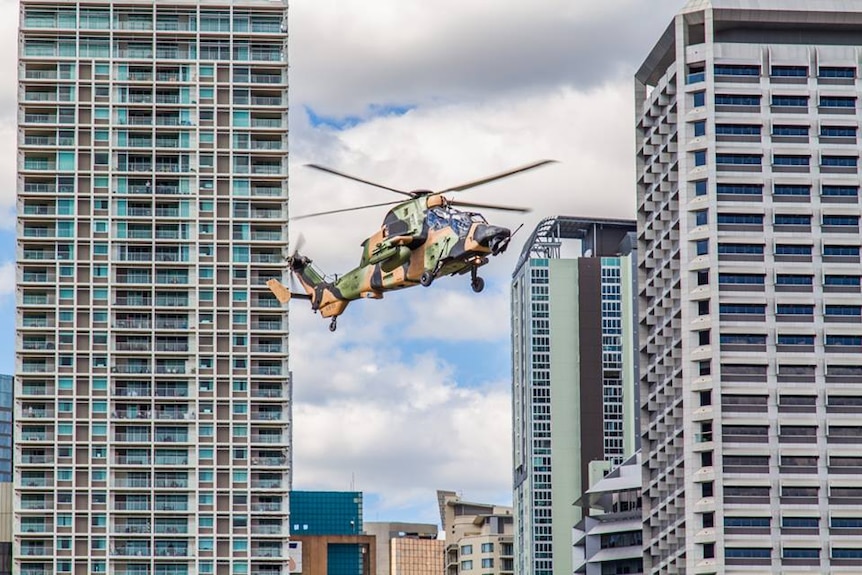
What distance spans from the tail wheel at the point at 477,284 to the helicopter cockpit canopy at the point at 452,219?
2.71 meters

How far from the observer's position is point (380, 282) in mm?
132500

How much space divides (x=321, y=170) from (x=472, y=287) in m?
14.7

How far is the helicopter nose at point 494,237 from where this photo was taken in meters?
119

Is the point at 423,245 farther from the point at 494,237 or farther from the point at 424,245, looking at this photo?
the point at 494,237

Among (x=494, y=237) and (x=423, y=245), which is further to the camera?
(x=423, y=245)

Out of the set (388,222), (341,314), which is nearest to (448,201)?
(388,222)

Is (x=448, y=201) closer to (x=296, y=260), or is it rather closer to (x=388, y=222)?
(x=388, y=222)

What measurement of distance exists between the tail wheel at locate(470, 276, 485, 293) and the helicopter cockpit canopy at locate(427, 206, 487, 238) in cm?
271

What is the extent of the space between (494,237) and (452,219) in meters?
5.38

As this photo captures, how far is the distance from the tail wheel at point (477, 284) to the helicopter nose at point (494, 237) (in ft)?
6.26

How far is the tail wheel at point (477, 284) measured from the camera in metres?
120

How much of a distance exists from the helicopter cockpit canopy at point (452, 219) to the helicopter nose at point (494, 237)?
1642 millimetres

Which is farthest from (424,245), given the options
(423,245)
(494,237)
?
(494,237)

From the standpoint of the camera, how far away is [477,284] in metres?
120
